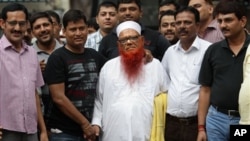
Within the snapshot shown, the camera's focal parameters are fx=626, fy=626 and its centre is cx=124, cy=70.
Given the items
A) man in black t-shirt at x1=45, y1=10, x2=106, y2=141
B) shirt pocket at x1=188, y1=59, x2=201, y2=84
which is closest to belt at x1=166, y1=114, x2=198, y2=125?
shirt pocket at x1=188, y1=59, x2=201, y2=84

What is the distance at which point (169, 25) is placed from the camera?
6.72 m

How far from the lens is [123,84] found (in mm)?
5418

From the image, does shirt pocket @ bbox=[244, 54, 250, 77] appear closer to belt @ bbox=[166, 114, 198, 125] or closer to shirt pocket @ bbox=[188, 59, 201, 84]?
shirt pocket @ bbox=[188, 59, 201, 84]

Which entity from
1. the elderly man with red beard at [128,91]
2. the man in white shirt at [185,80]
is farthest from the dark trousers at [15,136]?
the man in white shirt at [185,80]

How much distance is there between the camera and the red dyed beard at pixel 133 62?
5453 millimetres

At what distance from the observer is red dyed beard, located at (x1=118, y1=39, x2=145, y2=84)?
5.45 m

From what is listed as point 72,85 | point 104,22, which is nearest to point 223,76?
point 72,85

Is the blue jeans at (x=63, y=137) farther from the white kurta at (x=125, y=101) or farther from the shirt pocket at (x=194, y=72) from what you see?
the shirt pocket at (x=194, y=72)

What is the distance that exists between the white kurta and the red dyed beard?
0.15 ft

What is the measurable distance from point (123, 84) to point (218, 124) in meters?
0.90

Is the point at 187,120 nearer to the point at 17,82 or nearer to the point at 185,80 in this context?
the point at 185,80

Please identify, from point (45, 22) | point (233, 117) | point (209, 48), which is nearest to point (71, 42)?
point (45, 22)

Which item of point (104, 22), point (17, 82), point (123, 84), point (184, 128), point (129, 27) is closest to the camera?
point (17, 82)

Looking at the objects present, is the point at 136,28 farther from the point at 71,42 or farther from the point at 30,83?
the point at 30,83
